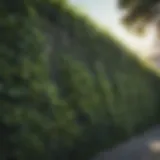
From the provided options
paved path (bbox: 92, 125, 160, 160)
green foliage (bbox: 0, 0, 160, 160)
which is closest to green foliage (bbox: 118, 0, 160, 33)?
green foliage (bbox: 0, 0, 160, 160)

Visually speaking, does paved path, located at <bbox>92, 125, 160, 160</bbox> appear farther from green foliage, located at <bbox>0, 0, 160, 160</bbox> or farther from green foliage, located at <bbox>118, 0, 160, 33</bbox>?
green foliage, located at <bbox>118, 0, 160, 33</bbox>

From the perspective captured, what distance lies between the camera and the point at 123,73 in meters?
12.0

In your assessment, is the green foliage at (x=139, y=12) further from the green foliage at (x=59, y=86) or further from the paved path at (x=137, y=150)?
the paved path at (x=137, y=150)

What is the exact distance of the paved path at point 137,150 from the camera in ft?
29.7

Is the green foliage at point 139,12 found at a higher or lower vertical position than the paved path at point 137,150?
higher

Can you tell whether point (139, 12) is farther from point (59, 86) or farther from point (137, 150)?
point (59, 86)

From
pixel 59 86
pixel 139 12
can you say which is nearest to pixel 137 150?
pixel 59 86

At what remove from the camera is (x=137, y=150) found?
9867 millimetres

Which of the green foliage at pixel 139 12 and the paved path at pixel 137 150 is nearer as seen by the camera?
the paved path at pixel 137 150

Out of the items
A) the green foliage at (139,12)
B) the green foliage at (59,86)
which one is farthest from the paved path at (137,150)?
the green foliage at (139,12)

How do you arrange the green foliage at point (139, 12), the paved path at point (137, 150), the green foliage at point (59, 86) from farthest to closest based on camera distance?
the green foliage at point (139, 12), the paved path at point (137, 150), the green foliage at point (59, 86)

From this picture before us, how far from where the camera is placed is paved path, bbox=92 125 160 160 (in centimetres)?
906

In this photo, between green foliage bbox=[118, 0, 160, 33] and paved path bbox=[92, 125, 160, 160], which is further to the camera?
green foliage bbox=[118, 0, 160, 33]

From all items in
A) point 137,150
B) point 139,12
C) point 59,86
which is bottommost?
point 137,150
